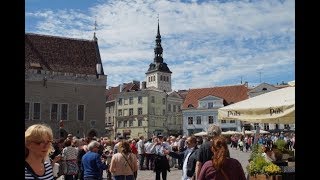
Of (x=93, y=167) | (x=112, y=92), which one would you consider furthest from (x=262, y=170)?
(x=112, y=92)

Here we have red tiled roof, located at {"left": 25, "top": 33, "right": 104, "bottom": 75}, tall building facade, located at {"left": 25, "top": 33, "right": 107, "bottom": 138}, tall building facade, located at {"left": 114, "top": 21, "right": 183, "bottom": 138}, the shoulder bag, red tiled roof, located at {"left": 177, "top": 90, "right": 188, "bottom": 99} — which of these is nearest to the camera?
the shoulder bag

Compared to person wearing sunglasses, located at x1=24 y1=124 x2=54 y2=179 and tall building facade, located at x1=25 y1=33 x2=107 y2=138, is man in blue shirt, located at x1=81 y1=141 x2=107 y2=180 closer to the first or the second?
person wearing sunglasses, located at x1=24 y1=124 x2=54 y2=179

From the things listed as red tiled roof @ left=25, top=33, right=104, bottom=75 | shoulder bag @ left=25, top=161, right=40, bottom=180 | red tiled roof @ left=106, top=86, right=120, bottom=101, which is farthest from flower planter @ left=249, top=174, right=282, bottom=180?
red tiled roof @ left=106, top=86, right=120, bottom=101

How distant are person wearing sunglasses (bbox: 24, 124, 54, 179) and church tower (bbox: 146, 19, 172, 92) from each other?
10474 cm

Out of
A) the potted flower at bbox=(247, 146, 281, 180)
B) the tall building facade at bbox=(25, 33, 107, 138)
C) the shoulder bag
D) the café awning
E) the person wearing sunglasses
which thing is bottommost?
the potted flower at bbox=(247, 146, 281, 180)

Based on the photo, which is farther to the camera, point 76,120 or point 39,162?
point 76,120

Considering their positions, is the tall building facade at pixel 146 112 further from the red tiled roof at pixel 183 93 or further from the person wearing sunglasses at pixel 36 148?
the person wearing sunglasses at pixel 36 148

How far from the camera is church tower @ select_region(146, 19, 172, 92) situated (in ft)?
357

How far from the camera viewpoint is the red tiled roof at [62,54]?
174ft

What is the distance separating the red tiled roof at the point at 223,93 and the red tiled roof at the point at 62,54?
74.8 feet
